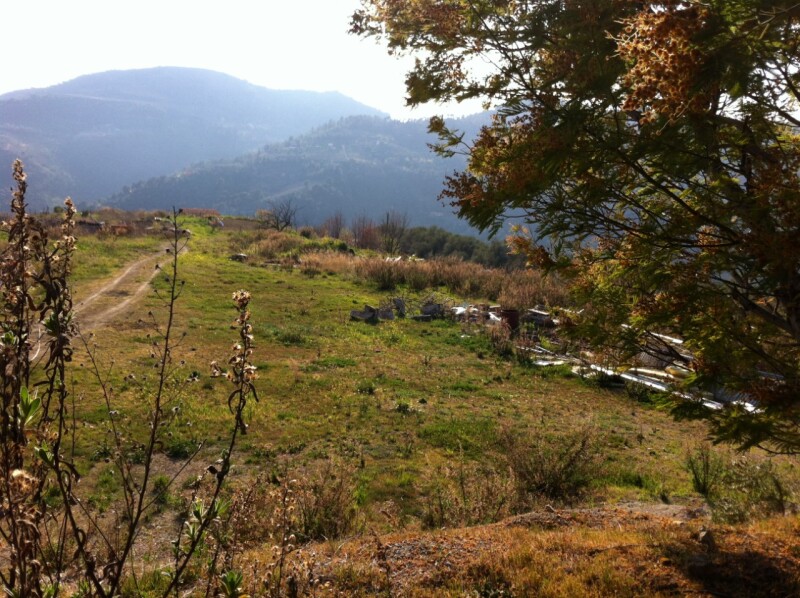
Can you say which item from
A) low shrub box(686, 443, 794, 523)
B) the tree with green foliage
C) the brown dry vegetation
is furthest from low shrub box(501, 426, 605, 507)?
the tree with green foliage

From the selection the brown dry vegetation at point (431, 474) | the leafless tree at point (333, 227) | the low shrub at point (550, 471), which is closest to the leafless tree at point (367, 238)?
the leafless tree at point (333, 227)

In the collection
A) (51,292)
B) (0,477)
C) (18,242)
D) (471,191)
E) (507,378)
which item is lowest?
(507,378)

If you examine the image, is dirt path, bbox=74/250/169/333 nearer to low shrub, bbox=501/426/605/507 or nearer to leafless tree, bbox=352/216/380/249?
low shrub, bbox=501/426/605/507

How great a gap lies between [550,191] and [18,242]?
3.10 m

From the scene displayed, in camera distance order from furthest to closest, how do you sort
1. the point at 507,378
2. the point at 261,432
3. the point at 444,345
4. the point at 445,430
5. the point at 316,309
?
the point at 316,309 < the point at 444,345 < the point at 507,378 < the point at 445,430 < the point at 261,432

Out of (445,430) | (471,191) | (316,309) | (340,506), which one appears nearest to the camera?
(471,191)

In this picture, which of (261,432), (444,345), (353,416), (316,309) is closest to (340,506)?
(261,432)

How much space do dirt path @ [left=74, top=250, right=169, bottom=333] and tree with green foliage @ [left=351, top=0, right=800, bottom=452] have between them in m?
11.9

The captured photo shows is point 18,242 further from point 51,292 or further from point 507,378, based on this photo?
point 507,378

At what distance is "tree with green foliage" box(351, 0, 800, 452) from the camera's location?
2.48 meters

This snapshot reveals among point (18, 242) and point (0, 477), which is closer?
point (0, 477)

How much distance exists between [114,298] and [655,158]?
17.8 metres

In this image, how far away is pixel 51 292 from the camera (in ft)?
6.23

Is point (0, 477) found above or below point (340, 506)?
above
